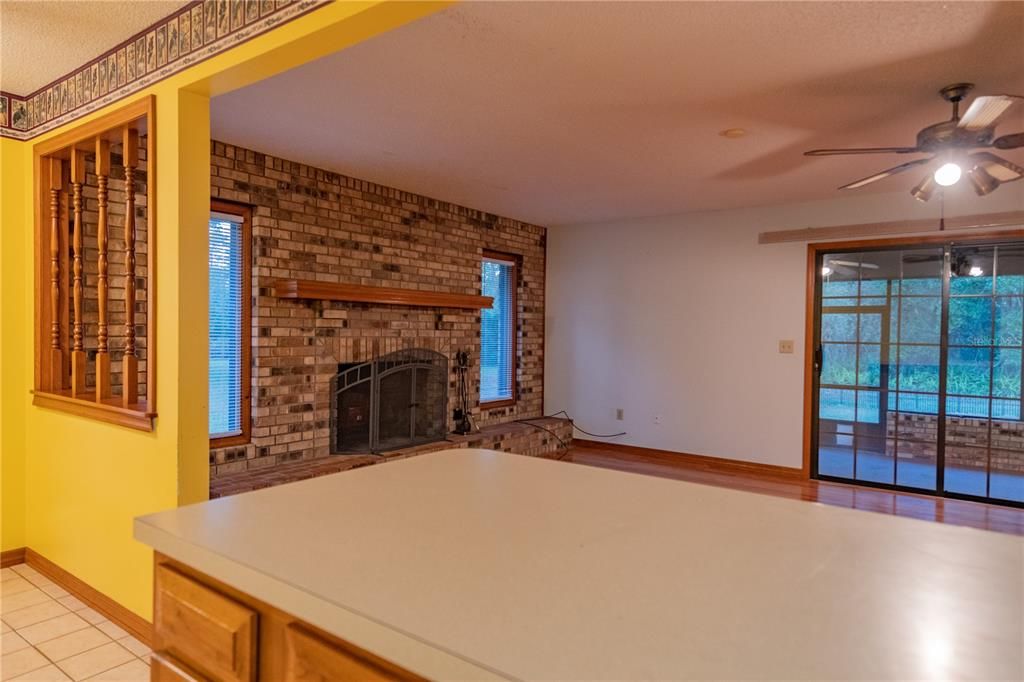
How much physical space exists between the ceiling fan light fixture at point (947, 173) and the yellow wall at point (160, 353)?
8.27 feet

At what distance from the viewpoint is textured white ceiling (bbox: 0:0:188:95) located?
6.87 ft

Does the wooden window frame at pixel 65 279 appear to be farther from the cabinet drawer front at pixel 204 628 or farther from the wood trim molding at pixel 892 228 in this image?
the wood trim molding at pixel 892 228

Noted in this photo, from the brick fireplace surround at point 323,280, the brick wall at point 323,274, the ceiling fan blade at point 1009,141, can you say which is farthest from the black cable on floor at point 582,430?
the ceiling fan blade at point 1009,141

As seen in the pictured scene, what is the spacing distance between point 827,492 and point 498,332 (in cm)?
325

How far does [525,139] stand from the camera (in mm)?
3424

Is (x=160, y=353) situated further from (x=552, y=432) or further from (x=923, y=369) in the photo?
(x=923, y=369)

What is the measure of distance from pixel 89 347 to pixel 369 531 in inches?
109

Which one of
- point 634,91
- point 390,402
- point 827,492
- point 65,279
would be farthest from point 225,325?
point 827,492

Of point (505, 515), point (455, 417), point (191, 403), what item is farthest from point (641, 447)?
point (505, 515)

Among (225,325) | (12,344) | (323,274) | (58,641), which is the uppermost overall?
(323,274)

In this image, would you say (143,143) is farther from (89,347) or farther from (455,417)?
(455,417)

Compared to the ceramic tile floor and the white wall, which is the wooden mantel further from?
the ceramic tile floor

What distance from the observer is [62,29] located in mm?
2258

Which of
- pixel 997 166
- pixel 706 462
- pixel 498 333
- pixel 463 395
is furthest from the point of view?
pixel 498 333
